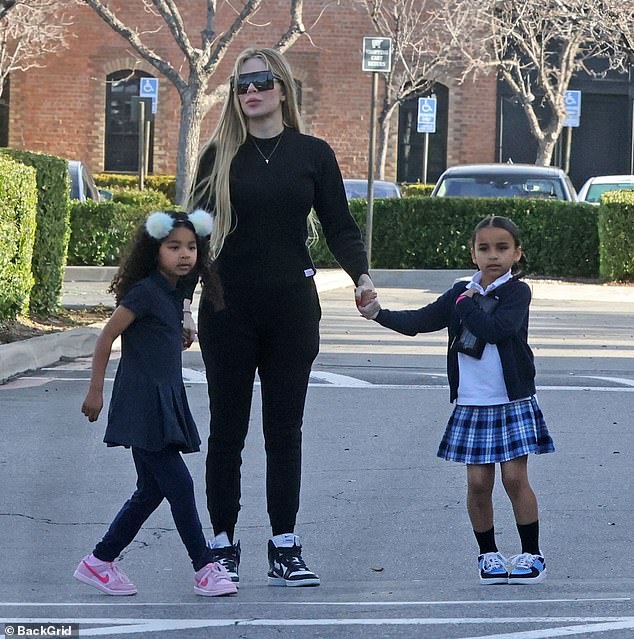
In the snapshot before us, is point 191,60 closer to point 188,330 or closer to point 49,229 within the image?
point 49,229

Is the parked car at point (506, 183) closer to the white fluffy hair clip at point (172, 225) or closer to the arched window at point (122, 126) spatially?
the white fluffy hair clip at point (172, 225)

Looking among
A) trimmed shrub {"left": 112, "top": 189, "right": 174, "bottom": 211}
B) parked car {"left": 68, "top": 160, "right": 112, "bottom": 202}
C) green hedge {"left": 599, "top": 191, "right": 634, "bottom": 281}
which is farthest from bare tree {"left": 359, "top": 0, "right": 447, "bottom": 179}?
green hedge {"left": 599, "top": 191, "right": 634, "bottom": 281}

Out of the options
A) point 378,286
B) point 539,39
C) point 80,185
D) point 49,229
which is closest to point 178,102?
point 539,39

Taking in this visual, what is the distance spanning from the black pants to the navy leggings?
9.7 inches

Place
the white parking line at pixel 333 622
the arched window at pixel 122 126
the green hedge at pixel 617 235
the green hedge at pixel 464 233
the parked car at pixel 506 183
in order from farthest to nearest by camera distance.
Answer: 1. the arched window at pixel 122 126
2. the parked car at pixel 506 183
3. the green hedge at pixel 464 233
4. the green hedge at pixel 617 235
5. the white parking line at pixel 333 622

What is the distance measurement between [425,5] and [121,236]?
58.8ft

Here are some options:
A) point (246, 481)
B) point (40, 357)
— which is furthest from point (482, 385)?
point (40, 357)

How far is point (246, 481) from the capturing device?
23.5 ft

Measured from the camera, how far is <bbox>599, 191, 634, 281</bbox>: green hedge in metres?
18.0

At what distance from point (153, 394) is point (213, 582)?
2.18 ft

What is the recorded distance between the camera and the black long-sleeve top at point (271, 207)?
5023mm

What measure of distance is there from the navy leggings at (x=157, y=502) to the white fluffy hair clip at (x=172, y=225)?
2.43 feet

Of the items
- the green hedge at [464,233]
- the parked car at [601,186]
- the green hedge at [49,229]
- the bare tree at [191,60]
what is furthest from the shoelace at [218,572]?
the parked car at [601,186]

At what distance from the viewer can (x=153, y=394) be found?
4918 mm
